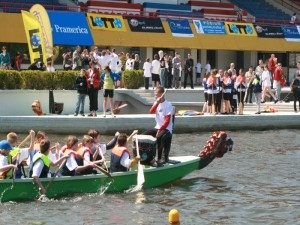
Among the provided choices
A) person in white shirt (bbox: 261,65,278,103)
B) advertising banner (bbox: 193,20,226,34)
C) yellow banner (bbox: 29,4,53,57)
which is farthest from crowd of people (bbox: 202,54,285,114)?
advertising banner (bbox: 193,20,226,34)

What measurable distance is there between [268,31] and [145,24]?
29.2 ft

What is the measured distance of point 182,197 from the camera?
1905cm

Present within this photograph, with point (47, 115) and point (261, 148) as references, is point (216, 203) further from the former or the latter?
point (47, 115)

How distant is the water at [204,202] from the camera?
16.7 meters

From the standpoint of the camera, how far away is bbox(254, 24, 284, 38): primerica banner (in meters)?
50.8

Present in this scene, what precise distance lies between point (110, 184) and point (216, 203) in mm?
2344

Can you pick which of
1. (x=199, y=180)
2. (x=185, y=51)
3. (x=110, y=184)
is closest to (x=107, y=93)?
(x=199, y=180)

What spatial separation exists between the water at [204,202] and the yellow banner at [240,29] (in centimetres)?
2552

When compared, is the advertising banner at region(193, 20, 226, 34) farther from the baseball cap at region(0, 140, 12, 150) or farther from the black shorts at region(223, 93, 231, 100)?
the baseball cap at region(0, 140, 12, 150)

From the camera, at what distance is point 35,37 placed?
108ft

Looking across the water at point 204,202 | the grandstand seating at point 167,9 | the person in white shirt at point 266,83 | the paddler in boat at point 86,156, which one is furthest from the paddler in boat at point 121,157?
the grandstand seating at point 167,9

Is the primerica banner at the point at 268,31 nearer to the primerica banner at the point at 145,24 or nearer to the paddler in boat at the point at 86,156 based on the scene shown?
the primerica banner at the point at 145,24

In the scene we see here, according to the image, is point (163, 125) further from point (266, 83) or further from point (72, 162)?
point (266, 83)

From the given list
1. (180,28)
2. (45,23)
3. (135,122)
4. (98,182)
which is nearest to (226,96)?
(135,122)
